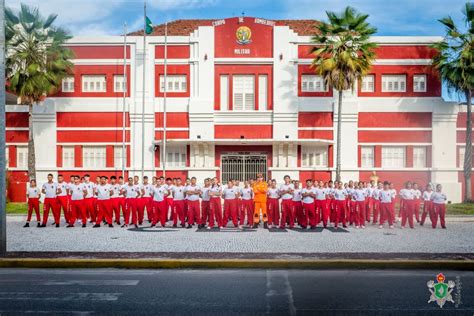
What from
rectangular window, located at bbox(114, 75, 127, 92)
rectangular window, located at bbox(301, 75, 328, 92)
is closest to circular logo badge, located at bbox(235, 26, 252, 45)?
rectangular window, located at bbox(301, 75, 328, 92)

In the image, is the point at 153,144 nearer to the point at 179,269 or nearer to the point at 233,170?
the point at 233,170

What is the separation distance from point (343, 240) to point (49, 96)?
2183 centimetres

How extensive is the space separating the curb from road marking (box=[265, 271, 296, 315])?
491 mm

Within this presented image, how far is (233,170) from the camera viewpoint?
99.3 feet

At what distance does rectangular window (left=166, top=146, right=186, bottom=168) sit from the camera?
3052 centimetres

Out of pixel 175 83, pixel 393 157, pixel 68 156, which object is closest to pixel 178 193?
pixel 175 83

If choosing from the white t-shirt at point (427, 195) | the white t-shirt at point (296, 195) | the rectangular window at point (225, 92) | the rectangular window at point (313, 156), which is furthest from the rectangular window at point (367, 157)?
the white t-shirt at point (296, 195)

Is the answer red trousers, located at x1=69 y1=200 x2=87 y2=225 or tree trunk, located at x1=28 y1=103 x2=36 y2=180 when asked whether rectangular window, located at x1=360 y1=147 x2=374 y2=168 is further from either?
tree trunk, located at x1=28 y1=103 x2=36 y2=180

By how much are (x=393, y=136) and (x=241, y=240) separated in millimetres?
18362

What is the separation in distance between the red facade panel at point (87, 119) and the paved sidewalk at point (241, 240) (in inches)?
498

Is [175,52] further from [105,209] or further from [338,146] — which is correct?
[105,209]

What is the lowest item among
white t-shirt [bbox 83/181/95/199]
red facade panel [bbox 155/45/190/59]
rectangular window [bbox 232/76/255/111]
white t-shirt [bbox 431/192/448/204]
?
white t-shirt [bbox 431/192/448/204]

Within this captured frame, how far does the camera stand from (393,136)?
3055 centimetres

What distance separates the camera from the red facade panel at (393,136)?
30562 millimetres
